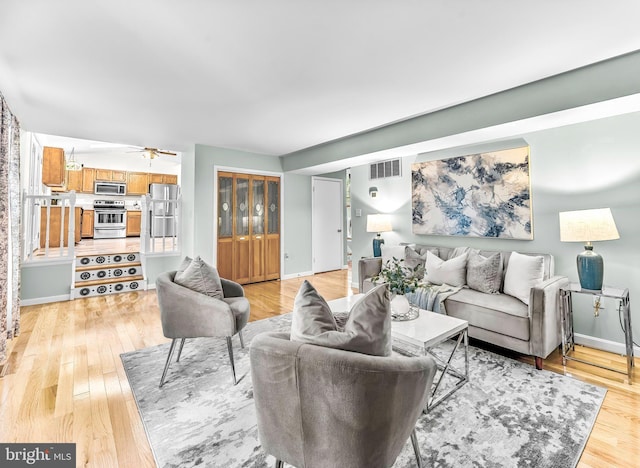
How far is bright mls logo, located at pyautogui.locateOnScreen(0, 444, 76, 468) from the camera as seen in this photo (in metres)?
1.54

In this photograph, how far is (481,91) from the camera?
2.86 meters

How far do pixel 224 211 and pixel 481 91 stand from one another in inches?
166

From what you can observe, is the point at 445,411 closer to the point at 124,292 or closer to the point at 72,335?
the point at 72,335

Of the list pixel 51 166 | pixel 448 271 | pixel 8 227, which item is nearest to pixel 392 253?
pixel 448 271

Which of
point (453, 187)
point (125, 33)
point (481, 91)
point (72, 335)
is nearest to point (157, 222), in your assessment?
point (72, 335)

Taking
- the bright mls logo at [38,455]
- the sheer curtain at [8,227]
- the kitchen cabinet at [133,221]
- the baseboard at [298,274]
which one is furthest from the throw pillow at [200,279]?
the kitchen cabinet at [133,221]

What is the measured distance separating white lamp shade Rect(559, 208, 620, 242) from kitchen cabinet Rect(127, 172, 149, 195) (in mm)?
9511

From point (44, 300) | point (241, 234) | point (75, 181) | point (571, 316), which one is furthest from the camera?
point (75, 181)

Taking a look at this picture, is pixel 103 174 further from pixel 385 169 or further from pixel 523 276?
pixel 523 276

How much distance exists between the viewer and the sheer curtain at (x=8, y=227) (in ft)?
8.49

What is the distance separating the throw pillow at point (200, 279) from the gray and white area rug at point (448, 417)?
25.7 inches

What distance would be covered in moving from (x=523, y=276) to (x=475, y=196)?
1.22m

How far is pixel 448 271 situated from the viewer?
133 inches

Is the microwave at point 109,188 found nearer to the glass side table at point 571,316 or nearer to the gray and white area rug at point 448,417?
the gray and white area rug at point 448,417
